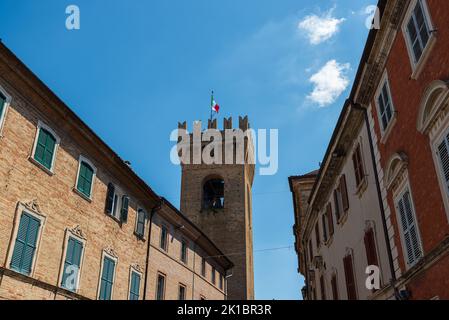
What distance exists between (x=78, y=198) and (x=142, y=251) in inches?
226

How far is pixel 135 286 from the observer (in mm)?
19047

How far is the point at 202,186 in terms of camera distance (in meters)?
45.3

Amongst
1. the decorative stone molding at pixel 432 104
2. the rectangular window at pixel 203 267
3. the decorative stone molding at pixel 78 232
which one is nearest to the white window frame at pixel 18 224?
the decorative stone molding at pixel 78 232

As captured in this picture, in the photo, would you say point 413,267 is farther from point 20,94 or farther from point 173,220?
point 173,220

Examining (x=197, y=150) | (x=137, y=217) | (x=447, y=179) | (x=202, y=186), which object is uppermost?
(x=197, y=150)

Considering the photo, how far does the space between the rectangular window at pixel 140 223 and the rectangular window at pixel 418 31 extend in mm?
14536

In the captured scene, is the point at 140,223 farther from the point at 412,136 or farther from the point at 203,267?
the point at 412,136

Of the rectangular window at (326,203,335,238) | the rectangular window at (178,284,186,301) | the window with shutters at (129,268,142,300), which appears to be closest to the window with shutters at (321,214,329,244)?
the rectangular window at (326,203,335,238)

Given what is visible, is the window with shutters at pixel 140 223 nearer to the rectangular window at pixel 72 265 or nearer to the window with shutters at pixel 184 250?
the rectangular window at pixel 72 265

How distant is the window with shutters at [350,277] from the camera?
1433 centimetres

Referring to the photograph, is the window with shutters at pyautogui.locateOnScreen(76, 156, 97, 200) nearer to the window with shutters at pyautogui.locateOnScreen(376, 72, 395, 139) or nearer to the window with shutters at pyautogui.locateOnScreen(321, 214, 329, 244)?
the window with shutters at pyautogui.locateOnScreen(321, 214, 329, 244)

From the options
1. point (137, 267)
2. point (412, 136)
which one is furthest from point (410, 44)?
point (137, 267)

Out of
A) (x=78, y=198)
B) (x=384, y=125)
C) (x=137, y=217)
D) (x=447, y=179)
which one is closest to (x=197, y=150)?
(x=137, y=217)

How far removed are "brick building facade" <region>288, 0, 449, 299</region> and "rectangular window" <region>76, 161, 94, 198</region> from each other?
33.8 ft
